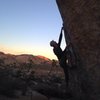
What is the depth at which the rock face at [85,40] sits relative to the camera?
9.12 meters

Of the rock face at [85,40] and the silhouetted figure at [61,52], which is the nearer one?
the rock face at [85,40]

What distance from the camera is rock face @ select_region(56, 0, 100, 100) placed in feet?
29.9

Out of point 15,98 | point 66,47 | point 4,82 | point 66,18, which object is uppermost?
point 66,18

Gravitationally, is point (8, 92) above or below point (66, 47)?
below

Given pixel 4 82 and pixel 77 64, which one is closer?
pixel 77 64

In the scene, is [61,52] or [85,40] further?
[61,52]

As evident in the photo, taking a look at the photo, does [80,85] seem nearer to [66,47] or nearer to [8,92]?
[66,47]

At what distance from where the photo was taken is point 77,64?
9.97 metres

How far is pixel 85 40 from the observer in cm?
945

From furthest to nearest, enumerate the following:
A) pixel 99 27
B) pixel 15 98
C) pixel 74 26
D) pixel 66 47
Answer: pixel 15 98
pixel 66 47
pixel 74 26
pixel 99 27

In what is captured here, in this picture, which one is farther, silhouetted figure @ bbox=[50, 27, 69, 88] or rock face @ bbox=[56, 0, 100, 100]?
silhouetted figure @ bbox=[50, 27, 69, 88]

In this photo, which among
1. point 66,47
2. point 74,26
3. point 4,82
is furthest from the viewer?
point 4,82

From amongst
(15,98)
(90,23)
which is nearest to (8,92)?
(15,98)

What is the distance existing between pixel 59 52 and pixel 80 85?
1.55 m
